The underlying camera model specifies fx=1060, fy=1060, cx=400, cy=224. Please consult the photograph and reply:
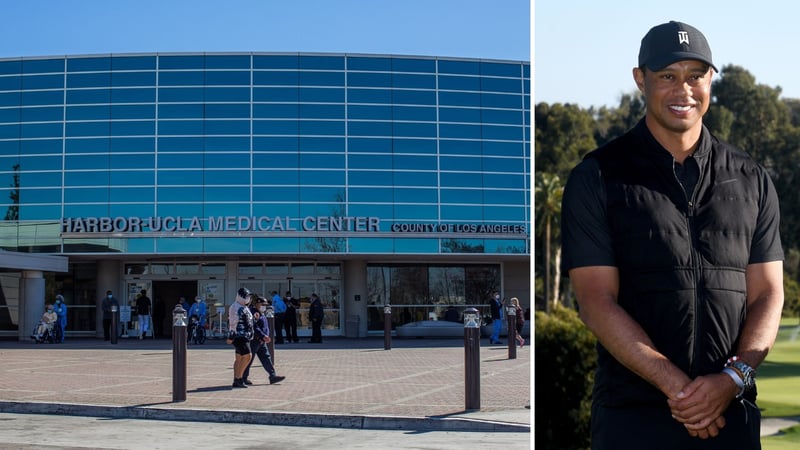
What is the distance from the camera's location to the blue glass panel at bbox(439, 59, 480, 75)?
74.8 feet

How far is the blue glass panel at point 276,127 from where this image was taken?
74.8 ft

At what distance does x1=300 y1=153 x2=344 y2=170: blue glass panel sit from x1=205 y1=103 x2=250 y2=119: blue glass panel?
1.58 metres

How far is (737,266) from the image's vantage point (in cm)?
221

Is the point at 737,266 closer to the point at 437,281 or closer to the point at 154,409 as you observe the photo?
the point at 154,409

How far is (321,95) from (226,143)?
96.8 inches

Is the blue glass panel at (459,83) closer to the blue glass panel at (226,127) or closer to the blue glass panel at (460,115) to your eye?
the blue glass panel at (460,115)

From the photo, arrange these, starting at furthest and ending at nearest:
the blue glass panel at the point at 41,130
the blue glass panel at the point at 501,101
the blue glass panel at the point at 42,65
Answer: the blue glass panel at the point at 41,130 → the blue glass panel at the point at 42,65 → the blue glass panel at the point at 501,101

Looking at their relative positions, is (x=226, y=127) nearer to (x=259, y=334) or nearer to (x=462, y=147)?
(x=462, y=147)

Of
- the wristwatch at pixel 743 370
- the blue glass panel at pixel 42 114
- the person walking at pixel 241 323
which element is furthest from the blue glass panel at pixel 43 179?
the wristwatch at pixel 743 370

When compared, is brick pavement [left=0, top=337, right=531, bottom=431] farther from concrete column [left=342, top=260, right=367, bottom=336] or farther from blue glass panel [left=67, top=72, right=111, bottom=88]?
blue glass panel [left=67, top=72, right=111, bottom=88]

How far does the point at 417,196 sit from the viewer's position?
23250mm

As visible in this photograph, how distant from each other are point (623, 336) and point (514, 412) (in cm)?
795

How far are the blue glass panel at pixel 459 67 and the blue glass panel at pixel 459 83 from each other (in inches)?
5.6

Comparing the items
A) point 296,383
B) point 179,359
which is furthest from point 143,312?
point 179,359
